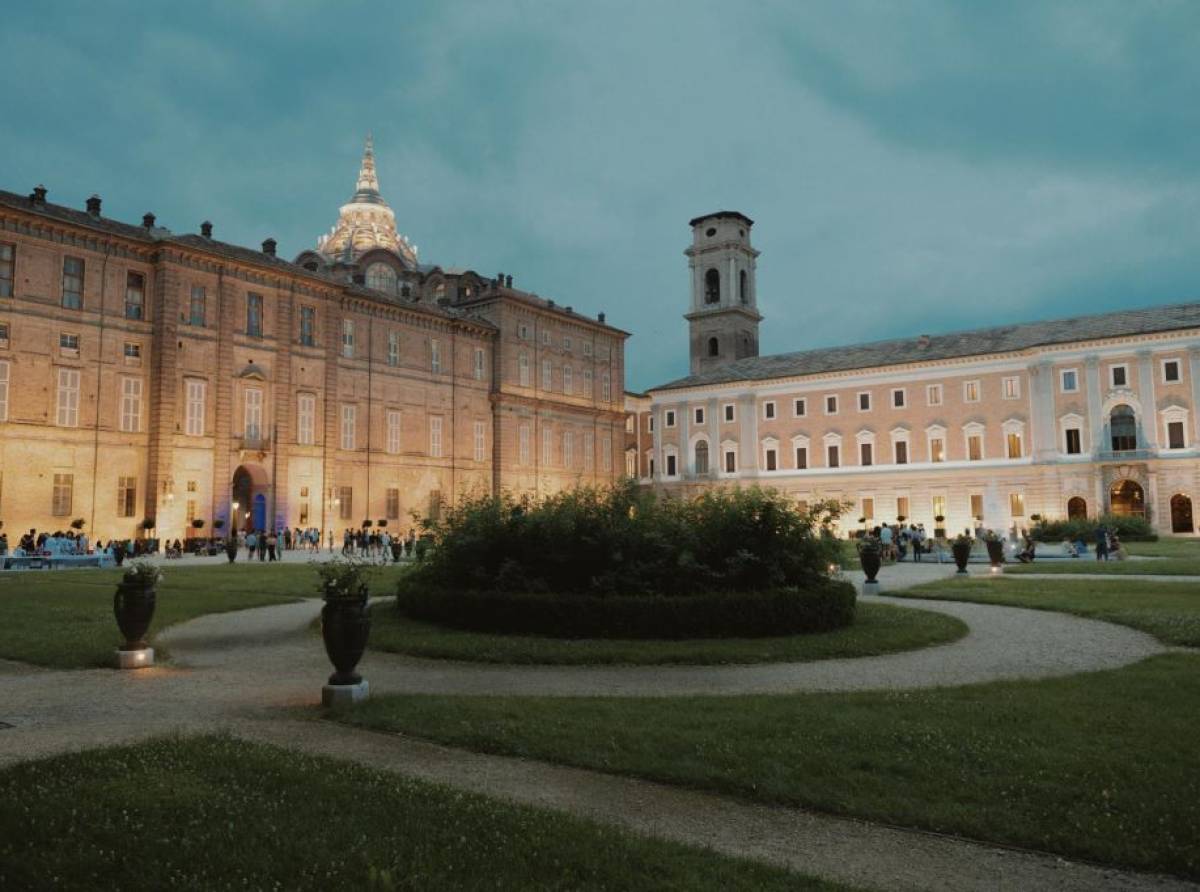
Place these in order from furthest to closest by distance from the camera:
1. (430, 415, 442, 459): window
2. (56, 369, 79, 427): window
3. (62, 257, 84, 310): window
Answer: (430, 415, 442, 459): window, (62, 257, 84, 310): window, (56, 369, 79, 427): window

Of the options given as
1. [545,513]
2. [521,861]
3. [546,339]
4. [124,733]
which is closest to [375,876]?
[521,861]

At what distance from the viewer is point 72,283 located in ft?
124

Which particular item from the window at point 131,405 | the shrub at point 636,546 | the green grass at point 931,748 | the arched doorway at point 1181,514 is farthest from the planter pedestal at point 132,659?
the arched doorway at point 1181,514

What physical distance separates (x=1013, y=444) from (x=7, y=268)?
54860 millimetres

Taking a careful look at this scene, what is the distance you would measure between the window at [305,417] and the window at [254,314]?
3890 millimetres

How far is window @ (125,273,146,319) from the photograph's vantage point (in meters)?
39.4

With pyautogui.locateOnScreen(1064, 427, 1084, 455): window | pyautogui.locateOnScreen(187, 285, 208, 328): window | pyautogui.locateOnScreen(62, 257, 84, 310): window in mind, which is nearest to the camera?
pyautogui.locateOnScreen(62, 257, 84, 310): window

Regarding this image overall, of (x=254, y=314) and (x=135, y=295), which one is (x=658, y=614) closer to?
(x=135, y=295)

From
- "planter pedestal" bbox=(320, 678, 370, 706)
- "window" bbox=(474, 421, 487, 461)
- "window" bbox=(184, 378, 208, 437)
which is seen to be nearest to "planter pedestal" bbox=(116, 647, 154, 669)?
"planter pedestal" bbox=(320, 678, 370, 706)

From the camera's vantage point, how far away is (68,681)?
31.5ft

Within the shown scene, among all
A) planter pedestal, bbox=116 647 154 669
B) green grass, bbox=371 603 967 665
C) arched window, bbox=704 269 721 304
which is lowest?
green grass, bbox=371 603 967 665

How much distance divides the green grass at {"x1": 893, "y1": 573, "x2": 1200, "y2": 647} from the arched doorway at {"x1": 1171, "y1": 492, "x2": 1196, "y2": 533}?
116ft

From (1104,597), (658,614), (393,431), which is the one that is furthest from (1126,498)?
(658,614)

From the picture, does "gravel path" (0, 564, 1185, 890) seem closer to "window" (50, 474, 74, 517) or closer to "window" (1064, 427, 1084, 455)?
"window" (50, 474, 74, 517)
